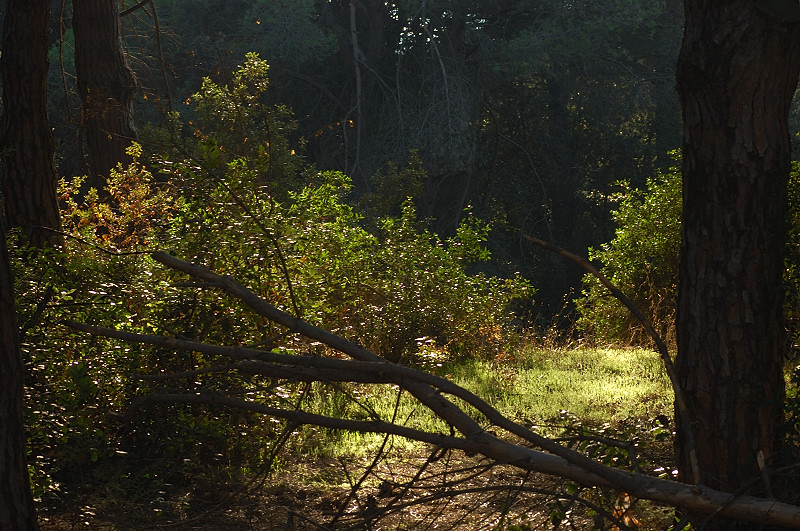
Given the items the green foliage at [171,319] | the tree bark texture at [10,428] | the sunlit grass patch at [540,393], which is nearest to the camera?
the tree bark texture at [10,428]

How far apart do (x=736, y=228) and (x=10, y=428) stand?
115 inches

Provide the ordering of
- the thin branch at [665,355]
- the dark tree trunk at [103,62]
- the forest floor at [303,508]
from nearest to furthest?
the thin branch at [665,355]
the forest floor at [303,508]
the dark tree trunk at [103,62]

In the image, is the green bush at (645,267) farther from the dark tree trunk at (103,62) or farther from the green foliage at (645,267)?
the dark tree trunk at (103,62)

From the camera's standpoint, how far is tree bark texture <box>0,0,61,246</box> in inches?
259

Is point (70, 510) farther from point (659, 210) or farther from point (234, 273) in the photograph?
point (659, 210)

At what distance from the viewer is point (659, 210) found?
10703 mm

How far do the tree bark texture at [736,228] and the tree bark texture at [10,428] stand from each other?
2.62m

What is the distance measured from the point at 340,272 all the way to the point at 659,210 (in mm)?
4615

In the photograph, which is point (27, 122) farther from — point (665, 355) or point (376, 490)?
point (665, 355)

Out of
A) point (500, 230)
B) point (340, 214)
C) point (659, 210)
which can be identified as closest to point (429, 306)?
point (340, 214)

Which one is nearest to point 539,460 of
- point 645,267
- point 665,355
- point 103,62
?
point 665,355

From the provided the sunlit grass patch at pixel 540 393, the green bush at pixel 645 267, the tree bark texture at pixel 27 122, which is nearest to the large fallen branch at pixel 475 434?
the sunlit grass patch at pixel 540 393

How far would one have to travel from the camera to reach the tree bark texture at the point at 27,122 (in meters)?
6.58

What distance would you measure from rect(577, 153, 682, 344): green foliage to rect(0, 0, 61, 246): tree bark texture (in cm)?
655
